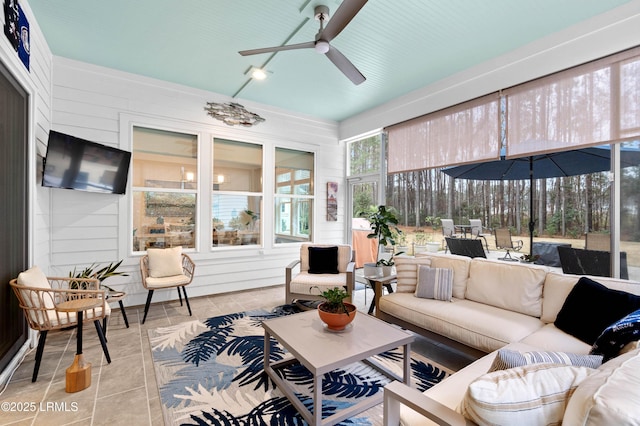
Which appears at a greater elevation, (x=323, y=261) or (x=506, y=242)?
(x=506, y=242)

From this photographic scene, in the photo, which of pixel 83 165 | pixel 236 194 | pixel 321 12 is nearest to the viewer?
pixel 321 12

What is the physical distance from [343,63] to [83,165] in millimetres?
3172

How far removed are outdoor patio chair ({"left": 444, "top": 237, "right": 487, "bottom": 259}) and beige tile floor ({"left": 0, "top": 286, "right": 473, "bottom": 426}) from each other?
1409 mm

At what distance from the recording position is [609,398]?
2.49 ft

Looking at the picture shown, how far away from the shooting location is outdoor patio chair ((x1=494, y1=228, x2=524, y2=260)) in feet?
11.6

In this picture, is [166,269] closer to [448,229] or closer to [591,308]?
[448,229]

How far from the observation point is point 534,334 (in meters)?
2.13

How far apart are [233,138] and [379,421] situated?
424 cm

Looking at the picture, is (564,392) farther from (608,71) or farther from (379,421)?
(608,71)

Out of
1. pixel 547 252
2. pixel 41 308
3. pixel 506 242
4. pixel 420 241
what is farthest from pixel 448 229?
pixel 41 308

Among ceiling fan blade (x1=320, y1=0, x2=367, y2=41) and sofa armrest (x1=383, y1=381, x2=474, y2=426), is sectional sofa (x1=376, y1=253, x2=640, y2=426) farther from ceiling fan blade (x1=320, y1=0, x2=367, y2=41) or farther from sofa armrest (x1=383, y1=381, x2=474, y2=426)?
ceiling fan blade (x1=320, y1=0, x2=367, y2=41)

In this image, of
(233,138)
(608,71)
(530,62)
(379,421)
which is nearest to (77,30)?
(233,138)

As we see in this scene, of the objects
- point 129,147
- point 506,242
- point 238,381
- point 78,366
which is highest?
point 129,147

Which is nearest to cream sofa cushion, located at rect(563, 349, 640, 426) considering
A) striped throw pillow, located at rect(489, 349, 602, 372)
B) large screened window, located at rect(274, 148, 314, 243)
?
striped throw pillow, located at rect(489, 349, 602, 372)
